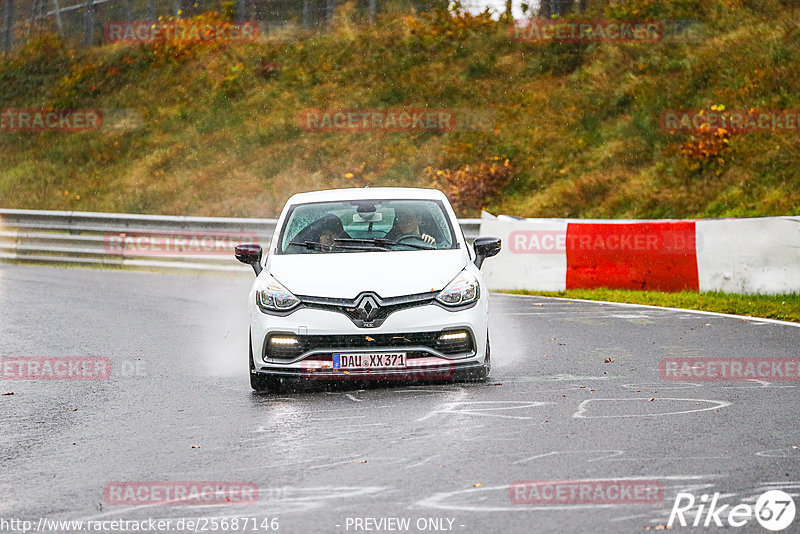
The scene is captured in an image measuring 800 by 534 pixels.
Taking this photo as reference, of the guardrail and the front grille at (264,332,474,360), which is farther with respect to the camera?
the guardrail

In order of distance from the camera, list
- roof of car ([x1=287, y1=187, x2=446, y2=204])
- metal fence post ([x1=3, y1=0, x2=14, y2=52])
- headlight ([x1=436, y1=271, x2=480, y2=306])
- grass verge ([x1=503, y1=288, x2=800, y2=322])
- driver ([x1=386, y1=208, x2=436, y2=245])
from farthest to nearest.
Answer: metal fence post ([x1=3, y1=0, x2=14, y2=52]), grass verge ([x1=503, y1=288, x2=800, y2=322]), roof of car ([x1=287, y1=187, x2=446, y2=204]), driver ([x1=386, y1=208, x2=436, y2=245]), headlight ([x1=436, y1=271, x2=480, y2=306])

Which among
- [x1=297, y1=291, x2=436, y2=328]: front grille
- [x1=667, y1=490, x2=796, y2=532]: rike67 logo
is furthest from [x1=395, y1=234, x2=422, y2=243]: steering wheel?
[x1=667, y1=490, x2=796, y2=532]: rike67 logo

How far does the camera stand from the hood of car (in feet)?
29.9

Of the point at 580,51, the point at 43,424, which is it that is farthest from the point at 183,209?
the point at 43,424

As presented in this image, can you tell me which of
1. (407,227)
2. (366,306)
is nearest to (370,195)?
(407,227)

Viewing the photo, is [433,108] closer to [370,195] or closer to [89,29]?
[89,29]

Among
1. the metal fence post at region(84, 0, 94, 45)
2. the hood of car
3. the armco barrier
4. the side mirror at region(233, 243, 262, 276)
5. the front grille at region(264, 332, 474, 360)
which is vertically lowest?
the armco barrier

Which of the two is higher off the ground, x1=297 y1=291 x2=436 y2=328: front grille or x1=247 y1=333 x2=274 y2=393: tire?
x1=297 y1=291 x2=436 y2=328: front grille

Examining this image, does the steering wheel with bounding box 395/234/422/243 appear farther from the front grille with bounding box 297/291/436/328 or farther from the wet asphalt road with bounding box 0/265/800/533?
the wet asphalt road with bounding box 0/265/800/533

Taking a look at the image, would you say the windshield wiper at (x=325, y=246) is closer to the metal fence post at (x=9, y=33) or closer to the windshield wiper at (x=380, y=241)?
the windshield wiper at (x=380, y=241)

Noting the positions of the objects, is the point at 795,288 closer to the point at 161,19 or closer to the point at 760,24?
the point at 760,24

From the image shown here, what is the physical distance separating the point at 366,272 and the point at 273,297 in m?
0.72

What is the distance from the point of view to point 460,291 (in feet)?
30.6

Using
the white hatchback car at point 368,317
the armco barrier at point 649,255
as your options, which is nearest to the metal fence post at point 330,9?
the armco barrier at point 649,255
